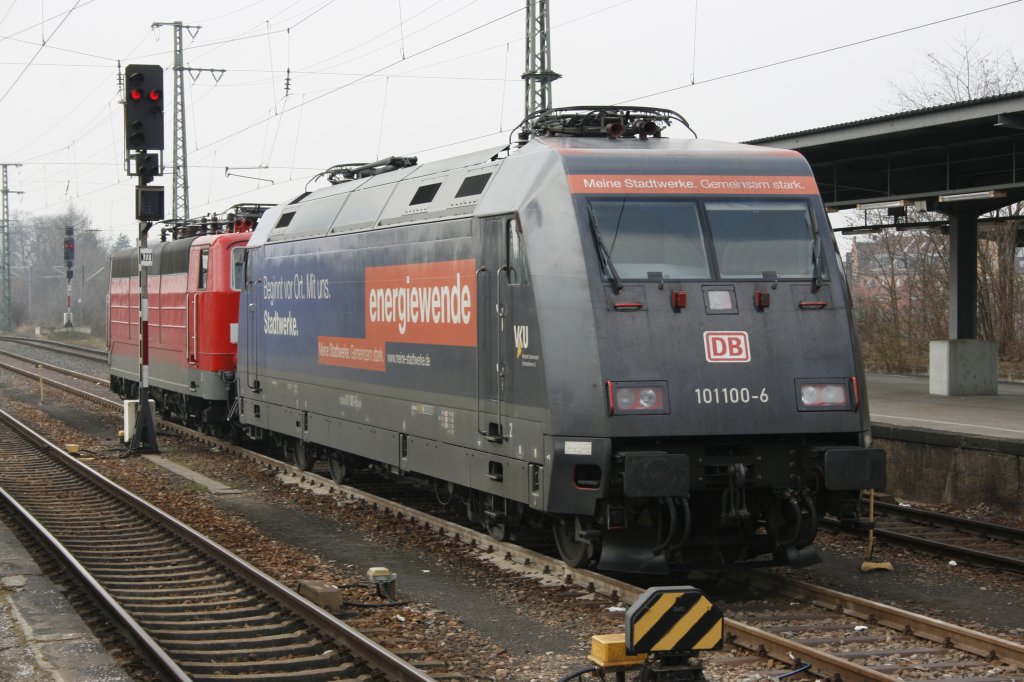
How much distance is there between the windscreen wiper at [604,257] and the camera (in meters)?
9.21

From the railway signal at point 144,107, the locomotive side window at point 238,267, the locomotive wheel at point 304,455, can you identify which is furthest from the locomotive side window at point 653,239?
the railway signal at point 144,107

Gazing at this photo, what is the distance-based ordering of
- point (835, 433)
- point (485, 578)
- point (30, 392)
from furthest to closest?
point (30, 392)
point (485, 578)
point (835, 433)

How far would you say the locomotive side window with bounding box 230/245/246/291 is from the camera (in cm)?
1838

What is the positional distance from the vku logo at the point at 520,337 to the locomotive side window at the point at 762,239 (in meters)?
1.54

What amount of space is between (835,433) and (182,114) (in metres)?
33.4

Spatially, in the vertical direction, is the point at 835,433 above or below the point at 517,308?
below

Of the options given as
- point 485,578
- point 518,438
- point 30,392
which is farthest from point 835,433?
point 30,392

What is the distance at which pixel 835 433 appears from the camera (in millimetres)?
9383

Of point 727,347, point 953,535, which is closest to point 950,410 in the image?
point 953,535

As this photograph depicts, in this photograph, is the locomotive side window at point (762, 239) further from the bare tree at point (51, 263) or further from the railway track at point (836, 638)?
the bare tree at point (51, 263)

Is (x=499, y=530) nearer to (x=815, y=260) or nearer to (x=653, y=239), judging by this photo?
(x=653, y=239)

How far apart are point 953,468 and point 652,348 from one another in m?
6.99

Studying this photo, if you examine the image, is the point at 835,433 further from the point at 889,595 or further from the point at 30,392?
the point at 30,392

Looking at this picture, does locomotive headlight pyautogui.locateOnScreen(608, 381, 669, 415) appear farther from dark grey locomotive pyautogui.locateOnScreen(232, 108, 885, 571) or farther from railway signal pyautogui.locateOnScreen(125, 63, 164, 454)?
railway signal pyautogui.locateOnScreen(125, 63, 164, 454)
